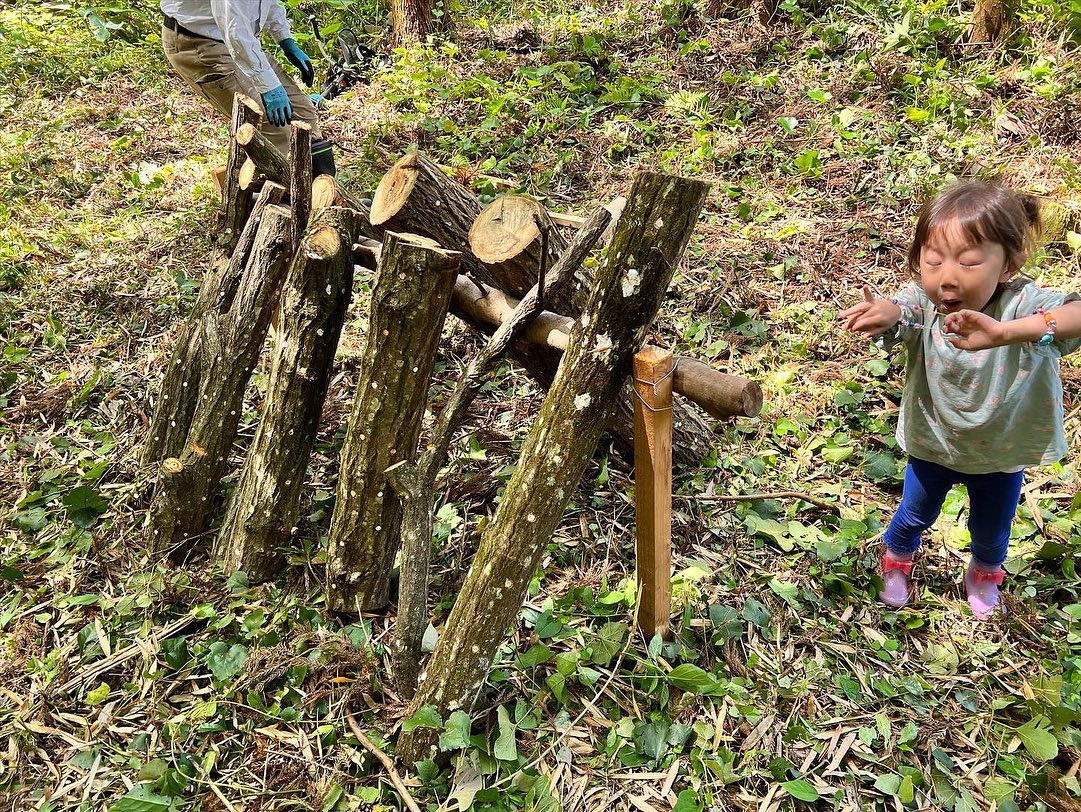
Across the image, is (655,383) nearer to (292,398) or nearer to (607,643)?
(607,643)

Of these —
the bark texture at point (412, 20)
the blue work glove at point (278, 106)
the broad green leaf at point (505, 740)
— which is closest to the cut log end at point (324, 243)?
the broad green leaf at point (505, 740)

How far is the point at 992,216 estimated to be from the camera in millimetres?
1769

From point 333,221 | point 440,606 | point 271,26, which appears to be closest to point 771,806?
point 440,606

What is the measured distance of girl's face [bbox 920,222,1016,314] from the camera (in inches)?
71.4

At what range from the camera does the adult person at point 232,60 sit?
12.6 ft

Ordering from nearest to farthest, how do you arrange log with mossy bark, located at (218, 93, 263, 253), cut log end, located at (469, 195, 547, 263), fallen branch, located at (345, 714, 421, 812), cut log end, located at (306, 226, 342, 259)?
fallen branch, located at (345, 714, 421, 812) < cut log end, located at (469, 195, 547, 263) < cut log end, located at (306, 226, 342, 259) < log with mossy bark, located at (218, 93, 263, 253)

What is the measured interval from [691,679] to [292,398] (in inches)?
68.4

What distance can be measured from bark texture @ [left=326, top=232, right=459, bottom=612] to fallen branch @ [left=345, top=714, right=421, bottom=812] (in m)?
0.43

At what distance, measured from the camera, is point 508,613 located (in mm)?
2064

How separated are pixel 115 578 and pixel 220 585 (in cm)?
48

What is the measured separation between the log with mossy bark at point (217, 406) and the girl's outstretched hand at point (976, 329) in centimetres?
235

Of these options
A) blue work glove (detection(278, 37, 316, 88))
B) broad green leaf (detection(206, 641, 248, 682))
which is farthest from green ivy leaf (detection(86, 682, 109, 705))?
blue work glove (detection(278, 37, 316, 88))

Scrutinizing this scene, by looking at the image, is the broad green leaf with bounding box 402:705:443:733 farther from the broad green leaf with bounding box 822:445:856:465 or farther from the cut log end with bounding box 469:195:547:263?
the broad green leaf with bounding box 822:445:856:465

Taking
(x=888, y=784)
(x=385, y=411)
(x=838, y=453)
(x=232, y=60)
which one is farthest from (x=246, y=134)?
(x=888, y=784)
